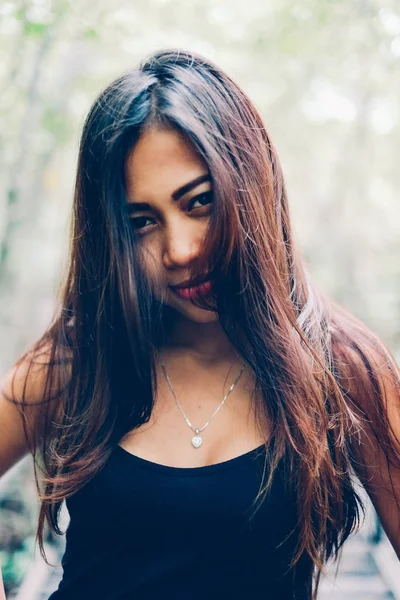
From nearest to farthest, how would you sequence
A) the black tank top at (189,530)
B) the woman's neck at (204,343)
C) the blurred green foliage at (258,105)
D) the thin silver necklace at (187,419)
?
the black tank top at (189,530)
the thin silver necklace at (187,419)
the woman's neck at (204,343)
the blurred green foliage at (258,105)

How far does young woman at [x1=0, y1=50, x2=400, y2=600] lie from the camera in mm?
1225

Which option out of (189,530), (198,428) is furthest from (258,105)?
(189,530)

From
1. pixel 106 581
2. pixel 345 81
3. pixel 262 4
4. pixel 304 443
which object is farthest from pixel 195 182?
pixel 345 81

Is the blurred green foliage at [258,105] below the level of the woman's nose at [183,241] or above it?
above

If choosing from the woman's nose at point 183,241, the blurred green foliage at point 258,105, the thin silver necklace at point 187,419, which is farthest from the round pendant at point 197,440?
the blurred green foliage at point 258,105

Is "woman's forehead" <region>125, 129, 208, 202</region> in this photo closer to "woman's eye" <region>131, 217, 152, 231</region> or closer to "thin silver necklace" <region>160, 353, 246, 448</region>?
"woman's eye" <region>131, 217, 152, 231</region>

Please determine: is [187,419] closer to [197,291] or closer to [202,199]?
[197,291]

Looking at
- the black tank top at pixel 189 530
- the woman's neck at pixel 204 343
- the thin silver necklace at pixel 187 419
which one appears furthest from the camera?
the woman's neck at pixel 204 343

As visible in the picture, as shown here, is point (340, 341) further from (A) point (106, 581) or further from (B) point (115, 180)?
(A) point (106, 581)

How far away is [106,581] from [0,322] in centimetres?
422

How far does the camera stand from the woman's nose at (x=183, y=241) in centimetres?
124

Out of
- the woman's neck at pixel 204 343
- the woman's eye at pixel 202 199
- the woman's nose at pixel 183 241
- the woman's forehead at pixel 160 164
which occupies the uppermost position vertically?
the woman's forehead at pixel 160 164

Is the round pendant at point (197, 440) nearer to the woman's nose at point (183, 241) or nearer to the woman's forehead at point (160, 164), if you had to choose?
the woman's nose at point (183, 241)

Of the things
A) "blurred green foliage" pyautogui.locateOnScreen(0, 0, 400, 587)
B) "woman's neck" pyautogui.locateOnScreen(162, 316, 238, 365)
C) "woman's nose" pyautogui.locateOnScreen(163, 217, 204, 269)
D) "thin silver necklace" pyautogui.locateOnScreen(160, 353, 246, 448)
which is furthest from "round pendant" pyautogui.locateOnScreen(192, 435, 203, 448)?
"blurred green foliage" pyautogui.locateOnScreen(0, 0, 400, 587)
